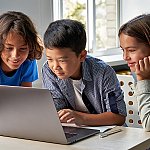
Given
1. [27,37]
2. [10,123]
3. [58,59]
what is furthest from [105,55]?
[10,123]

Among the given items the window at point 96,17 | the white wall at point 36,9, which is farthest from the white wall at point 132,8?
the white wall at point 36,9

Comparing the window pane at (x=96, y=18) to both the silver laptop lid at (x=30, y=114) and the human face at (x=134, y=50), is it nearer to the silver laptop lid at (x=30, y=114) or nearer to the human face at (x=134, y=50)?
the human face at (x=134, y=50)

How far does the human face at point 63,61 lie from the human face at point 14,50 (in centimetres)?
22

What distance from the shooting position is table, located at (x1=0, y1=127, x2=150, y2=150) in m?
1.06

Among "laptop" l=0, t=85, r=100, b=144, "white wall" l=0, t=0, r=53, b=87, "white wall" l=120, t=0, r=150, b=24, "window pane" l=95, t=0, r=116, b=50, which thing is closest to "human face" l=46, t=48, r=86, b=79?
"laptop" l=0, t=85, r=100, b=144

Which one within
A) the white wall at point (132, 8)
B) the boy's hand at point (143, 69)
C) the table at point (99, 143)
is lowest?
the table at point (99, 143)

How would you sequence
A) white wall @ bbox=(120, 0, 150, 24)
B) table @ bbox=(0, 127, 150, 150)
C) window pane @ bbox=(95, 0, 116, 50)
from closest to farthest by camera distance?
table @ bbox=(0, 127, 150, 150)
window pane @ bbox=(95, 0, 116, 50)
white wall @ bbox=(120, 0, 150, 24)

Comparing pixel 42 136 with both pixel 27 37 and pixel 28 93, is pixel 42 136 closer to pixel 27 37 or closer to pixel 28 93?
pixel 28 93

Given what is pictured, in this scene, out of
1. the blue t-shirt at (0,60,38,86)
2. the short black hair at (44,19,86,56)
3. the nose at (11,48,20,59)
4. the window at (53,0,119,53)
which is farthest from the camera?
the window at (53,0,119,53)

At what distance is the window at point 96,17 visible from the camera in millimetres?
2672

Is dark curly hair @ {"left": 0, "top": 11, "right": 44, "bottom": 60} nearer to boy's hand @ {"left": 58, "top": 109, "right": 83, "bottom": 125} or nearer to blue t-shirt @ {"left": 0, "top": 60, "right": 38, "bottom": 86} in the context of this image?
blue t-shirt @ {"left": 0, "top": 60, "right": 38, "bottom": 86}

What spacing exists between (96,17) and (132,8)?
13.8 inches

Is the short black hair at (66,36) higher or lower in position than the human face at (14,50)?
higher

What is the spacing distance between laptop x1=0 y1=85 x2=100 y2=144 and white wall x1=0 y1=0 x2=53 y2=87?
97cm
